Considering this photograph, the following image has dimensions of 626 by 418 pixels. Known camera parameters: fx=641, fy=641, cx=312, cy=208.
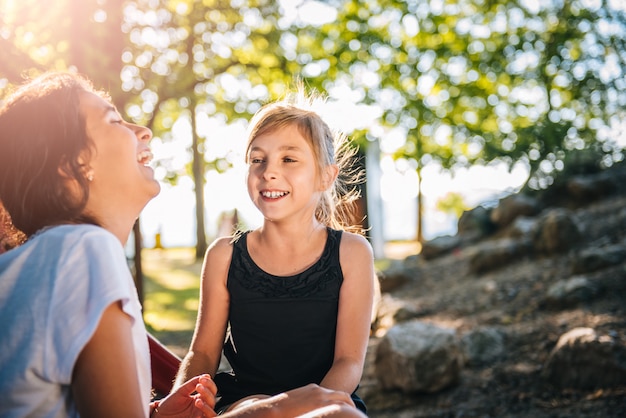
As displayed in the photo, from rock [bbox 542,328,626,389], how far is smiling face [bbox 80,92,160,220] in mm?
3597

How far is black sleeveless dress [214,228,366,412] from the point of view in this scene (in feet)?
7.92

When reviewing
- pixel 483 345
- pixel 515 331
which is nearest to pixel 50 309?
pixel 483 345

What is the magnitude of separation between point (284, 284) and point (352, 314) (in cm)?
29

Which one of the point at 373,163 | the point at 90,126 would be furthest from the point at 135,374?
the point at 373,163

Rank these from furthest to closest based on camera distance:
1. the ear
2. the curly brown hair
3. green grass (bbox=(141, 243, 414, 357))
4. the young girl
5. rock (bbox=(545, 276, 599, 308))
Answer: green grass (bbox=(141, 243, 414, 357)), rock (bbox=(545, 276, 599, 308)), the ear, the young girl, the curly brown hair

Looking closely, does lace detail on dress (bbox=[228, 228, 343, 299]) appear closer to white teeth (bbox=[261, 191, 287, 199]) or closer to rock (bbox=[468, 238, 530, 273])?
white teeth (bbox=[261, 191, 287, 199])

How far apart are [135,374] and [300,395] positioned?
0.43 metres

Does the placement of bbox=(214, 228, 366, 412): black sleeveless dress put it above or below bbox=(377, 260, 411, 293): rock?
above

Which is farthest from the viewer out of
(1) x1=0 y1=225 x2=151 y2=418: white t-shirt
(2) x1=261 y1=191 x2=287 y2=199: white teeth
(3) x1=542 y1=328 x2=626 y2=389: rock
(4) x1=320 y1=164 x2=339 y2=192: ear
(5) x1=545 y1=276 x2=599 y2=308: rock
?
(5) x1=545 y1=276 x2=599 y2=308: rock

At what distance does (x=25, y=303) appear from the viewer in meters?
1.38

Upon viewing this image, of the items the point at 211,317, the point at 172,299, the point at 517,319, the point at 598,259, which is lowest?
the point at 172,299

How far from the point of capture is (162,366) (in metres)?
2.64

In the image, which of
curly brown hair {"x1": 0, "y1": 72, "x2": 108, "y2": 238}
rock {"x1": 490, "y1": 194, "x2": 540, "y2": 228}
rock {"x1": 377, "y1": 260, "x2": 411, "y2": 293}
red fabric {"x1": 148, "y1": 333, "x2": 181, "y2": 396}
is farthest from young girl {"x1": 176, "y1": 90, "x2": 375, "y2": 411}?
rock {"x1": 490, "y1": 194, "x2": 540, "y2": 228}

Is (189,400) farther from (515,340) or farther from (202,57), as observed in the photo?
(202,57)
